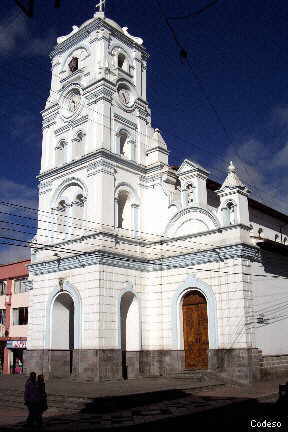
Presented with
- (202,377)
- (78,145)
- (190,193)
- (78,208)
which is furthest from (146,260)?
(78,145)

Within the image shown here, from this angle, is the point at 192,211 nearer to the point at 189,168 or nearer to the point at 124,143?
the point at 189,168

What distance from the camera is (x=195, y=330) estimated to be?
24875 mm

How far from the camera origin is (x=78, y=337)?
24.1m

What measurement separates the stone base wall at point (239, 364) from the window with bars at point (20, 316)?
21.1m

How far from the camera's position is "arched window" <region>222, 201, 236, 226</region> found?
79.8 ft

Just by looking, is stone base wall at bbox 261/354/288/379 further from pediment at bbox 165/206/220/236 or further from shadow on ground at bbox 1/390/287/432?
pediment at bbox 165/206/220/236

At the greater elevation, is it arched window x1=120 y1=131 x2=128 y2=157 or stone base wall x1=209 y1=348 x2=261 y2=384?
arched window x1=120 y1=131 x2=128 y2=157

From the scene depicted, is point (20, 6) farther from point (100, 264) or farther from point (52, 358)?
point (52, 358)

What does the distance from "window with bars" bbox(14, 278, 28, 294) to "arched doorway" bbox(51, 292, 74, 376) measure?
1367 cm

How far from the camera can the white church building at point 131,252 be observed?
23469mm

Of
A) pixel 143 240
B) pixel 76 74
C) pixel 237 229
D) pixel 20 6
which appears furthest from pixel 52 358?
pixel 20 6

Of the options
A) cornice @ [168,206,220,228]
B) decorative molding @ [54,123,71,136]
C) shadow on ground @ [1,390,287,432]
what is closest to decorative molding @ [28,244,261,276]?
cornice @ [168,206,220,228]

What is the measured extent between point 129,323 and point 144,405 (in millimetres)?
9295

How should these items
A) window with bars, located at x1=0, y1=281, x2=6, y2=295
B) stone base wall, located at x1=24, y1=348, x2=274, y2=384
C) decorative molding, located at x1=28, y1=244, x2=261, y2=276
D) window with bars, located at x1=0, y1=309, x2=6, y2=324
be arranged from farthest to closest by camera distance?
1. window with bars, located at x1=0, y1=281, x2=6, y2=295
2. window with bars, located at x1=0, y1=309, x2=6, y2=324
3. decorative molding, located at x1=28, y1=244, x2=261, y2=276
4. stone base wall, located at x1=24, y1=348, x2=274, y2=384
